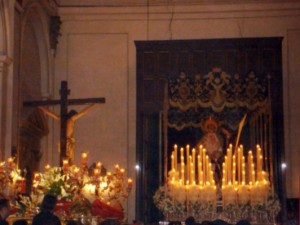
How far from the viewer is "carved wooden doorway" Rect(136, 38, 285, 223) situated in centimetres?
1652

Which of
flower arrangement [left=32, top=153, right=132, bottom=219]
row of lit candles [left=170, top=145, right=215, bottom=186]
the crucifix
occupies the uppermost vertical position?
the crucifix

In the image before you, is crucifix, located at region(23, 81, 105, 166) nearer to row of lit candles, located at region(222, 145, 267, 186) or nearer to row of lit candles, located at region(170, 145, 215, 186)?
row of lit candles, located at region(170, 145, 215, 186)

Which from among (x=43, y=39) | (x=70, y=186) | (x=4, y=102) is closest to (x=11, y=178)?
(x=70, y=186)

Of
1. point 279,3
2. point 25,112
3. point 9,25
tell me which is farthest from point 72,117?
point 279,3

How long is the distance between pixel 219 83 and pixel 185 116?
45.3 inches

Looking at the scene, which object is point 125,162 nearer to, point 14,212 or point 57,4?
point 57,4

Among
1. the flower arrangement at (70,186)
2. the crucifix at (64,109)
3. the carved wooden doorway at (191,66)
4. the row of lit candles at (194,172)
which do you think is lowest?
the flower arrangement at (70,186)

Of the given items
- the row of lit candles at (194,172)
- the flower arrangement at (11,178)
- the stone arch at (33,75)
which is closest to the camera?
the flower arrangement at (11,178)

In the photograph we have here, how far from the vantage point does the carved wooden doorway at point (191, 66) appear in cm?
1652

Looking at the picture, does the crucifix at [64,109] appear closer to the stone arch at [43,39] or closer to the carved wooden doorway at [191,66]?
the stone arch at [43,39]

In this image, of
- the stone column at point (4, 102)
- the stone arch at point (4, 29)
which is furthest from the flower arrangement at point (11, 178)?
the stone arch at point (4, 29)

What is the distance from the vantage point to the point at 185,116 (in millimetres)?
16578

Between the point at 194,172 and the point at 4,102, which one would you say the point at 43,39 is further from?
the point at 194,172

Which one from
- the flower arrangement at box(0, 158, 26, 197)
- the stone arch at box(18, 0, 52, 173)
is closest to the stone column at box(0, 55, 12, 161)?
the stone arch at box(18, 0, 52, 173)
